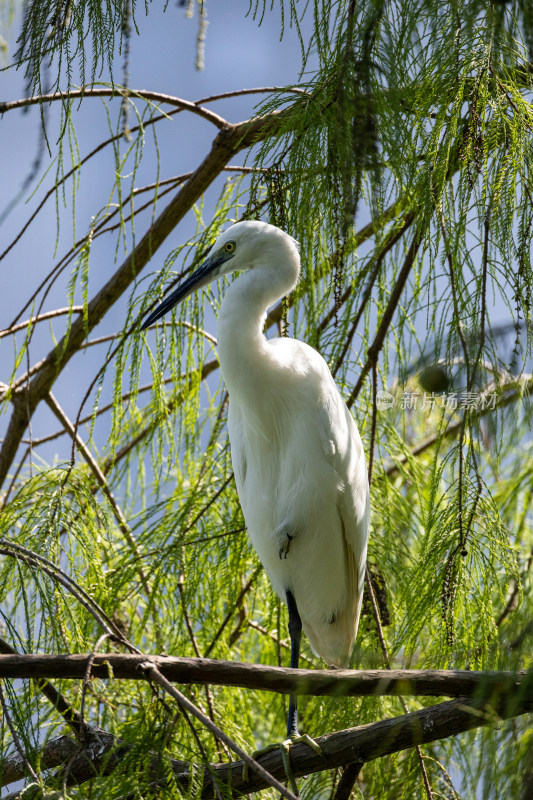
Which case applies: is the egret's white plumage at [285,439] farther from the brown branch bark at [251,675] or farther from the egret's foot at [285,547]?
the brown branch bark at [251,675]

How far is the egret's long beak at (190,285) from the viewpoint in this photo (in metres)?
1.64

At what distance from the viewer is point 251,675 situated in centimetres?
91

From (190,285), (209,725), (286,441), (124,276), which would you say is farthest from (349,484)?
(209,725)

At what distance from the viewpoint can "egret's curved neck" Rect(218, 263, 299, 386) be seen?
1526 mm

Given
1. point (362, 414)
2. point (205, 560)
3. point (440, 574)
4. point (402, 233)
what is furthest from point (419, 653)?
point (402, 233)

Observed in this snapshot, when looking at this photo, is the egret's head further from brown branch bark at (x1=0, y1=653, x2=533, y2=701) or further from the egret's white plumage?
brown branch bark at (x1=0, y1=653, x2=533, y2=701)

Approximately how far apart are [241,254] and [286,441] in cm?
37

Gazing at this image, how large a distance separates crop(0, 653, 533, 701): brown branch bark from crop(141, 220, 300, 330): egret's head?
0.80 m

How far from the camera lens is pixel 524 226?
3.67ft

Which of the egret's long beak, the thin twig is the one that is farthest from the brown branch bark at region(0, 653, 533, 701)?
the egret's long beak

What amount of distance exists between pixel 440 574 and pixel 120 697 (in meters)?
0.87

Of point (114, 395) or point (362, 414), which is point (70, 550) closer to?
point (114, 395)

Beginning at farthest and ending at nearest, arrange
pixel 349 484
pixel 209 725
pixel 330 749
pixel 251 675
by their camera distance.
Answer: pixel 349 484 → pixel 330 749 → pixel 251 675 → pixel 209 725

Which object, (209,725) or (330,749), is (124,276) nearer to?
(330,749)
